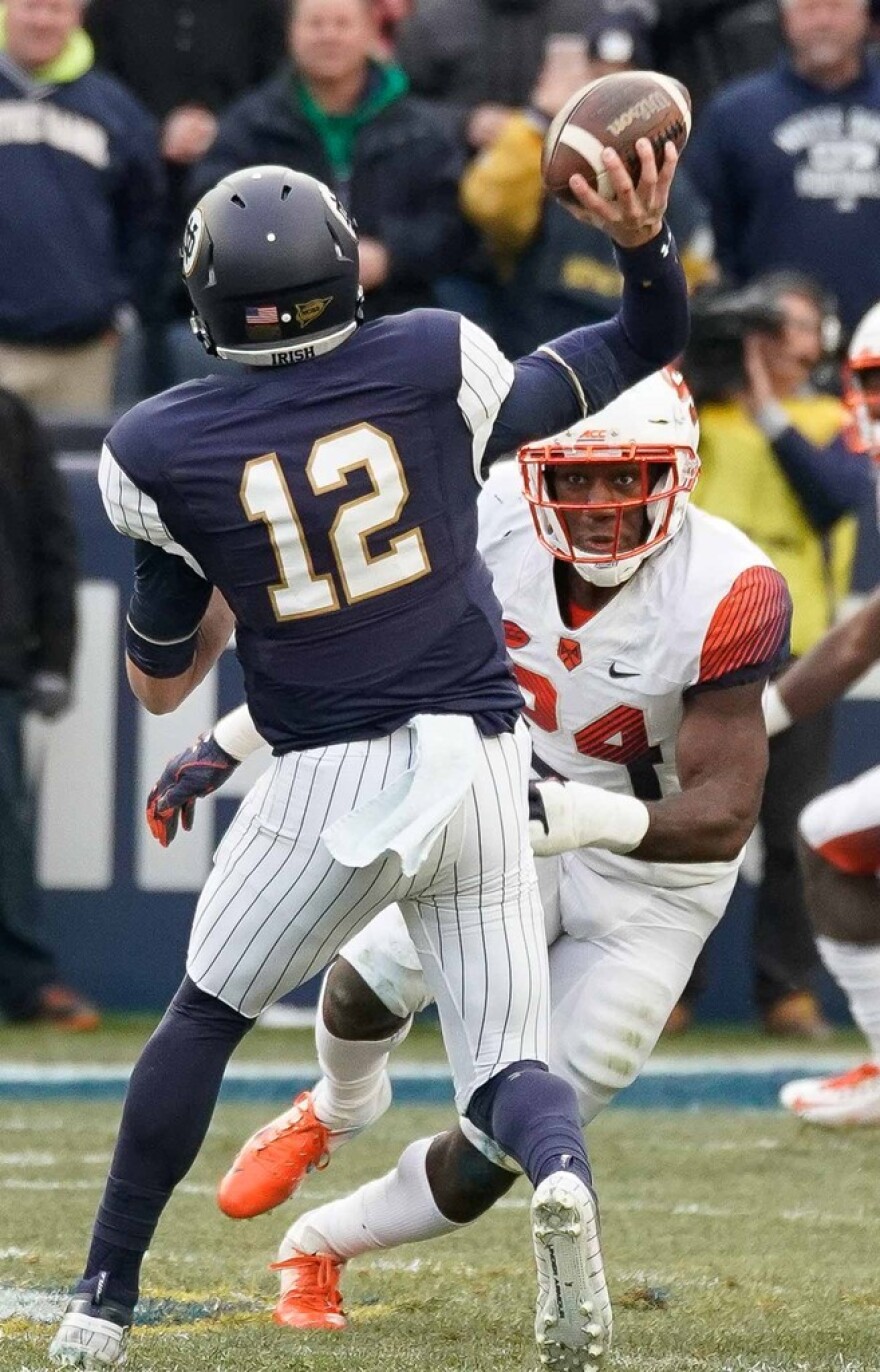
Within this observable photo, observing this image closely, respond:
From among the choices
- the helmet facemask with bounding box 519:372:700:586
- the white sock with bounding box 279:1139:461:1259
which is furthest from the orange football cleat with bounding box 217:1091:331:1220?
the helmet facemask with bounding box 519:372:700:586

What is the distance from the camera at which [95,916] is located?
23.0 ft

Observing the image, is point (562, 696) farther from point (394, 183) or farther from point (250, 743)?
point (394, 183)

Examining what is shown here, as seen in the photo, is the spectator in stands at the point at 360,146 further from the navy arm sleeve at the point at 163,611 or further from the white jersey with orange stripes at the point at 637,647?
the navy arm sleeve at the point at 163,611

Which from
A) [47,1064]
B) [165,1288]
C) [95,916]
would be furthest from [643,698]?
[95,916]

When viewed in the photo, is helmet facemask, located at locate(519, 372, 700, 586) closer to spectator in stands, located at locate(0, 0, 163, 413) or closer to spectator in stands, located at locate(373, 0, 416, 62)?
spectator in stands, located at locate(0, 0, 163, 413)

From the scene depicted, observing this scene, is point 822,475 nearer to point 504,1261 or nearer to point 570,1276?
point 504,1261

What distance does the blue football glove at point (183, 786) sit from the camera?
360cm

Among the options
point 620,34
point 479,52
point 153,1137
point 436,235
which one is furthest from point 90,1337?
point 479,52

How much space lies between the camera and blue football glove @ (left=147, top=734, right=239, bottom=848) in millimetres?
3600

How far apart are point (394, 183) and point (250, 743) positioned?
384 centimetres

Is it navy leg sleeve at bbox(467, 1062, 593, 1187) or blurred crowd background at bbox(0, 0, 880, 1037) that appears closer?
navy leg sleeve at bbox(467, 1062, 593, 1187)

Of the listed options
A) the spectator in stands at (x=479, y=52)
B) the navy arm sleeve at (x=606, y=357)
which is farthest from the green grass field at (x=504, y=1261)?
the spectator in stands at (x=479, y=52)

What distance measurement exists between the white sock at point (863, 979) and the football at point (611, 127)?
2.58 meters

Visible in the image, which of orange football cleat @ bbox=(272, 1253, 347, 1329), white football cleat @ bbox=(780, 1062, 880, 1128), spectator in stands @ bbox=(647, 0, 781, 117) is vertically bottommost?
white football cleat @ bbox=(780, 1062, 880, 1128)
